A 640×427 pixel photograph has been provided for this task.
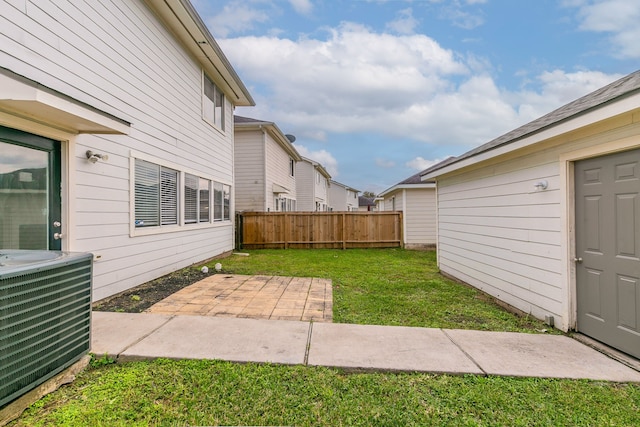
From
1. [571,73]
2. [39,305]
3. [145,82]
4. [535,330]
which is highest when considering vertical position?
[571,73]

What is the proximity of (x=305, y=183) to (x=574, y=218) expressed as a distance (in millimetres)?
21960

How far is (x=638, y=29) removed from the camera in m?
5.72

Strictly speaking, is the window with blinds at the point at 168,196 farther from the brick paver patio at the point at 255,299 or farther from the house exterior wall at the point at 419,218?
the house exterior wall at the point at 419,218

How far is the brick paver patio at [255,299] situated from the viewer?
425 cm

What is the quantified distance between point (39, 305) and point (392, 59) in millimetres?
13026

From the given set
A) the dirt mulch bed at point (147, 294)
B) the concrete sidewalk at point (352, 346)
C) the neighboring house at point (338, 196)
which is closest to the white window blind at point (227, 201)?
the dirt mulch bed at point (147, 294)

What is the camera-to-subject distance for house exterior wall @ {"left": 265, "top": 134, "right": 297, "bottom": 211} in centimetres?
1438

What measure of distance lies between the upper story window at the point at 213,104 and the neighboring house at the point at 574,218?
7226mm

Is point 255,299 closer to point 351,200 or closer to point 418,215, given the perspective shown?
point 418,215

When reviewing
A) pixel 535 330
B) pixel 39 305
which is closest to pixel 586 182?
pixel 535 330

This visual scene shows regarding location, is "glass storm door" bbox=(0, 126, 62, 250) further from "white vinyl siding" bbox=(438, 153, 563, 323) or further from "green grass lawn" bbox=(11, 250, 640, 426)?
"white vinyl siding" bbox=(438, 153, 563, 323)

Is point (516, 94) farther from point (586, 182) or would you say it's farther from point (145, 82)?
point (145, 82)

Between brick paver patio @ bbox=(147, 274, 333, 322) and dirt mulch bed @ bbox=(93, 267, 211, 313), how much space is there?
19cm

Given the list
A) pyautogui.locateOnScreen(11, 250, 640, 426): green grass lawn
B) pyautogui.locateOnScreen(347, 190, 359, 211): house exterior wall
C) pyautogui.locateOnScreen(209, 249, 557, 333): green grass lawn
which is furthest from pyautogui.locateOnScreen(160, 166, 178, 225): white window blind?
pyautogui.locateOnScreen(347, 190, 359, 211): house exterior wall
